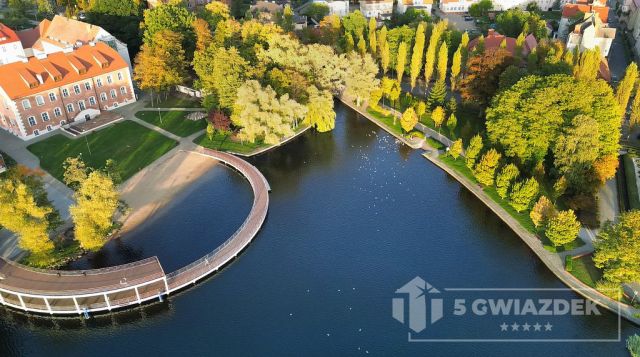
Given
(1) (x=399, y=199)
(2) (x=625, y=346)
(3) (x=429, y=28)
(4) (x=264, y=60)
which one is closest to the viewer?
(2) (x=625, y=346)

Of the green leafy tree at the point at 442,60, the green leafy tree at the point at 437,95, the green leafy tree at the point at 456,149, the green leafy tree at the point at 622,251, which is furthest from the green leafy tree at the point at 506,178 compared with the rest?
the green leafy tree at the point at 442,60

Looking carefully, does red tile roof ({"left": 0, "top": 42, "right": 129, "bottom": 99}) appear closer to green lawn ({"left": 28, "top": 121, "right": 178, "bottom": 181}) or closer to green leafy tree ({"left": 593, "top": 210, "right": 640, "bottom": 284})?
green lawn ({"left": 28, "top": 121, "right": 178, "bottom": 181})

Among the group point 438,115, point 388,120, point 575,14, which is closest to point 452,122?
point 438,115

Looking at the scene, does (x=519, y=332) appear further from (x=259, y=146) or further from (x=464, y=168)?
(x=259, y=146)

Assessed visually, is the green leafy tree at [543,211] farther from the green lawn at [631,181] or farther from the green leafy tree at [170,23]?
the green leafy tree at [170,23]

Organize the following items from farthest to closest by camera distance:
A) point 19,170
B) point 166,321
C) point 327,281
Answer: point 19,170 → point 327,281 → point 166,321

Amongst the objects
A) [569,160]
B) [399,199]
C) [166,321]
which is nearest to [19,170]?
[166,321]

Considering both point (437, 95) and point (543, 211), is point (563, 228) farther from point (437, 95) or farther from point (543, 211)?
point (437, 95)
